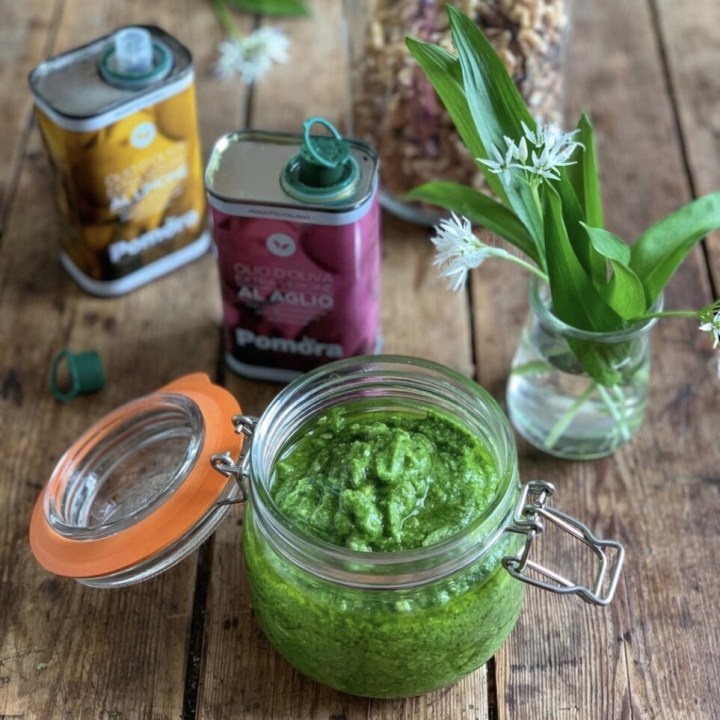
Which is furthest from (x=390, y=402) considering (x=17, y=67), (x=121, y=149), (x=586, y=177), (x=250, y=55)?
(x=17, y=67)

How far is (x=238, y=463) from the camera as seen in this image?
74 centimetres

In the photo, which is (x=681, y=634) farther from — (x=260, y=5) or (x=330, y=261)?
(x=260, y=5)

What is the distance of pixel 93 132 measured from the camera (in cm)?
92

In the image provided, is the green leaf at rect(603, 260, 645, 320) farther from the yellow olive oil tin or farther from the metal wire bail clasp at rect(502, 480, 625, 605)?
the yellow olive oil tin

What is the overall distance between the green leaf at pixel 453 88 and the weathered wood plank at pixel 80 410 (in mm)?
341

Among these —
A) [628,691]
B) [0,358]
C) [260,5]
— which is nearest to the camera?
[628,691]

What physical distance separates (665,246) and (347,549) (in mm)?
351

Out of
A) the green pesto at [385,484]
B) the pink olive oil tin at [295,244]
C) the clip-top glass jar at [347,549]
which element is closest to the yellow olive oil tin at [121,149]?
the pink olive oil tin at [295,244]

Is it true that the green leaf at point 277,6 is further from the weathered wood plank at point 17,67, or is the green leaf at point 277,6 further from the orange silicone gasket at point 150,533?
the orange silicone gasket at point 150,533

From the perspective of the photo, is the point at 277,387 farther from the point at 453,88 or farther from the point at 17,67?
the point at 17,67

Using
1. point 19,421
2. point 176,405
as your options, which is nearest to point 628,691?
point 176,405

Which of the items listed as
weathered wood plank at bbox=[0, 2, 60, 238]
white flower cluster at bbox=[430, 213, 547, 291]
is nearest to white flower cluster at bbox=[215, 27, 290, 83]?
weathered wood plank at bbox=[0, 2, 60, 238]

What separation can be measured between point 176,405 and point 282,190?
0.63 feet

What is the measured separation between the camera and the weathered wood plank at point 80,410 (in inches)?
30.7
